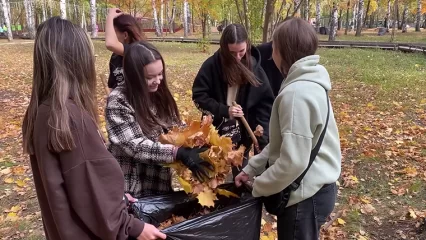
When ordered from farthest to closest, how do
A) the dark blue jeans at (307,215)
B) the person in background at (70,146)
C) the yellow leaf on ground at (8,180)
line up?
the yellow leaf on ground at (8,180) < the dark blue jeans at (307,215) < the person in background at (70,146)

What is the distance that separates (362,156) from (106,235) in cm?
421

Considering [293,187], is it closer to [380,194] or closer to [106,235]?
[106,235]

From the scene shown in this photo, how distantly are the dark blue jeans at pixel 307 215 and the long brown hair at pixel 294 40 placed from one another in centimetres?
67

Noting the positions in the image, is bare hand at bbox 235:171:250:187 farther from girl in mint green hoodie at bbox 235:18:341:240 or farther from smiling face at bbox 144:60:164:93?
smiling face at bbox 144:60:164:93

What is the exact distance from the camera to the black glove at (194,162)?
6.39ft

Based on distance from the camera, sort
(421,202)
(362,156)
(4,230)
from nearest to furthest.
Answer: (4,230), (421,202), (362,156)

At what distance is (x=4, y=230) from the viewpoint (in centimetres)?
337

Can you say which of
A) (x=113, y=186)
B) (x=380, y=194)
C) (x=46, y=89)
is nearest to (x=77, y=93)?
(x=46, y=89)

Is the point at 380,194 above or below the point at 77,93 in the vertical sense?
below

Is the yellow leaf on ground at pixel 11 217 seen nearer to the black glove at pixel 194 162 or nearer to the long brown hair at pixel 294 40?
the black glove at pixel 194 162

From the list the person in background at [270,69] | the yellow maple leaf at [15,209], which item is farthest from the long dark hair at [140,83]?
the yellow maple leaf at [15,209]

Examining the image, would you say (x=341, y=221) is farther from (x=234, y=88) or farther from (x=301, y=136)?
(x=301, y=136)

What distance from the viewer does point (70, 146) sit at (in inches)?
54.2

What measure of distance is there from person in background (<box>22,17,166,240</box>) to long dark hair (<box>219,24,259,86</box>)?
1.51 m
